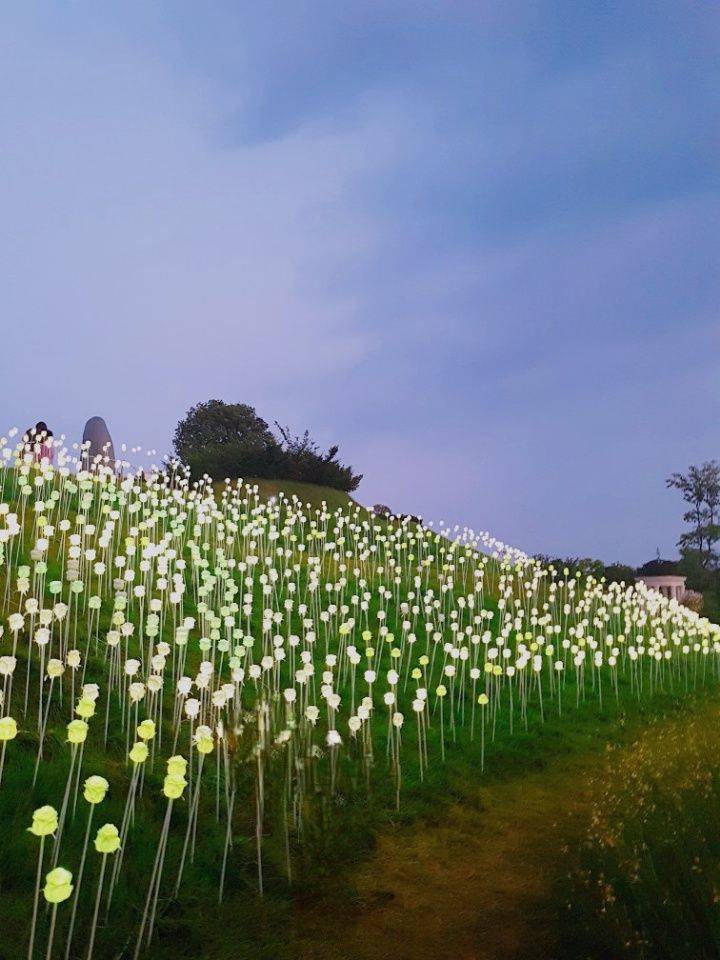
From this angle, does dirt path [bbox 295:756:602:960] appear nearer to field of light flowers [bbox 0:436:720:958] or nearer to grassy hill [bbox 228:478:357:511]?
field of light flowers [bbox 0:436:720:958]

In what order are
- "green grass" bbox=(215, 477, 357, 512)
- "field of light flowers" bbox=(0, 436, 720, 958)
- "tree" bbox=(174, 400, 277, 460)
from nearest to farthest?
"field of light flowers" bbox=(0, 436, 720, 958), "green grass" bbox=(215, 477, 357, 512), "tree" bbox=(174, 400, 277, 460)

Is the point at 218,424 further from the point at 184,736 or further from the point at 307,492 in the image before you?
the point at 184,736

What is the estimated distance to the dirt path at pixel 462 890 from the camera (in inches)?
210

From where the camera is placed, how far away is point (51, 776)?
256 inches

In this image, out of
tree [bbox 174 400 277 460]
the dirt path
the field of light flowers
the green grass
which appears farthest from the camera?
tree [bbox 174 400 277 460]

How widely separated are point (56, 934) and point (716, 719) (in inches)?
386

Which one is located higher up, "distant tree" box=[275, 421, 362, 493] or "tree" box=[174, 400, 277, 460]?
"tree" box=[174, 400, 277, 460]

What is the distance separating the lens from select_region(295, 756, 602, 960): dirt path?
533 centimetres

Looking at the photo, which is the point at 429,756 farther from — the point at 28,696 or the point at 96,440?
the point at 96,440

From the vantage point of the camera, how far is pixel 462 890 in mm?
6211

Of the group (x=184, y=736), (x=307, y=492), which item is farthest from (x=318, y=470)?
(x=184, y=736)

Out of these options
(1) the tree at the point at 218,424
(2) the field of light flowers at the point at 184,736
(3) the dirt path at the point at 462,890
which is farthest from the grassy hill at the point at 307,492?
(1) the tree at the point at 218,424

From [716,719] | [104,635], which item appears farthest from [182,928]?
[716,719]

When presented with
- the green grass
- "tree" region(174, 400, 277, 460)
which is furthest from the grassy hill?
"tree" region(174, 400, 277, 460)
